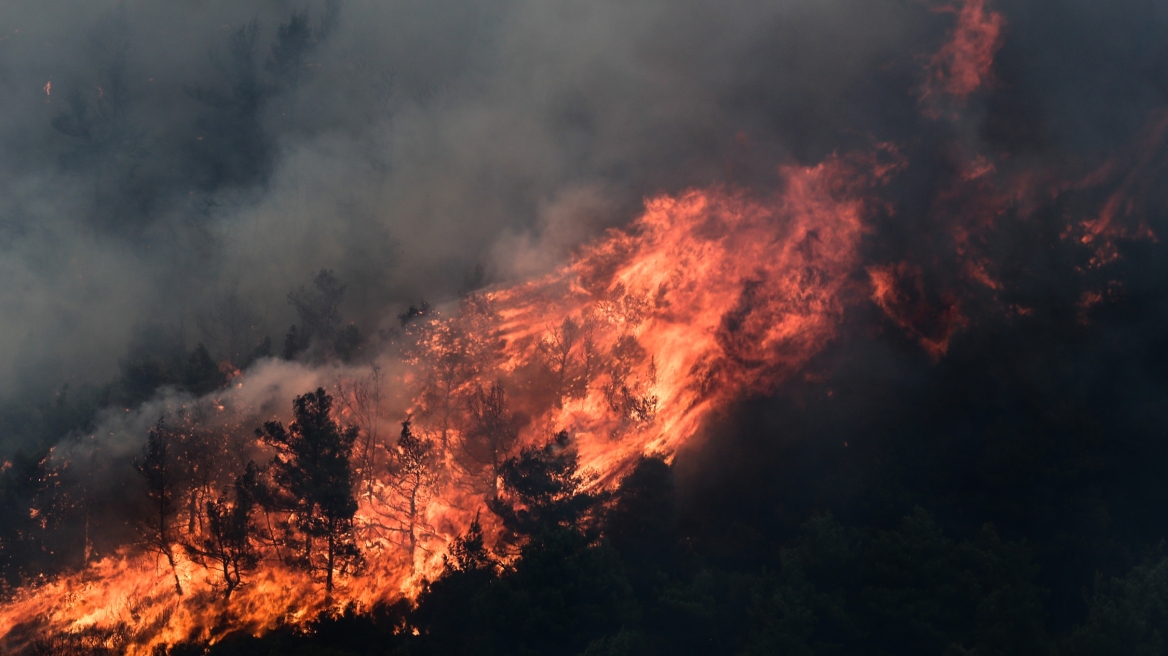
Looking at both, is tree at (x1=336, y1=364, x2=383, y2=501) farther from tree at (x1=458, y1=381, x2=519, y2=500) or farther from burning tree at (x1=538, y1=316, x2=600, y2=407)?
burning tree at (x1=538, y1=316, x2=600, y2=407)

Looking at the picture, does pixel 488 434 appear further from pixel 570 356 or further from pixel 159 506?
pixel 159 506

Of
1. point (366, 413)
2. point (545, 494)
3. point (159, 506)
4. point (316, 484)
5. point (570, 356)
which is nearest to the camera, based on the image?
point (316, 484)

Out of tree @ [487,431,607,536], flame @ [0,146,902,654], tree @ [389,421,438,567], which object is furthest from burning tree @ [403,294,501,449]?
tree @ [487,431,607,536]

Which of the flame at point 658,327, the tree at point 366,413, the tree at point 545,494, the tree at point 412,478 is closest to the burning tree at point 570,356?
the flame at point 658,327

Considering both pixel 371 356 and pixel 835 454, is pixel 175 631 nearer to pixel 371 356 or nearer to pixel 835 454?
pixel 371 356

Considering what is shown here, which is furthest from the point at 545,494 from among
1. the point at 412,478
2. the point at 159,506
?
the point at 159,506

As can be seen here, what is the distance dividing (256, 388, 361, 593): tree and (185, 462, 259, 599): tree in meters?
0.89

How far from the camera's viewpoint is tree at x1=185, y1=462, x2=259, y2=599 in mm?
27594

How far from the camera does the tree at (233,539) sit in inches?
1086

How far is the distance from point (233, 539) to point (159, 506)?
381 cm

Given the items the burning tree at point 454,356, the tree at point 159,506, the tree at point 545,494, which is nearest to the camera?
the tree at point 545,494

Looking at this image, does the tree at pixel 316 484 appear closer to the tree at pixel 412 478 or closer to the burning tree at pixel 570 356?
the tree at pixel 412 478

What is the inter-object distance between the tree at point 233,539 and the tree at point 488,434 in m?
7.91

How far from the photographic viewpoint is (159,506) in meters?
29.0
